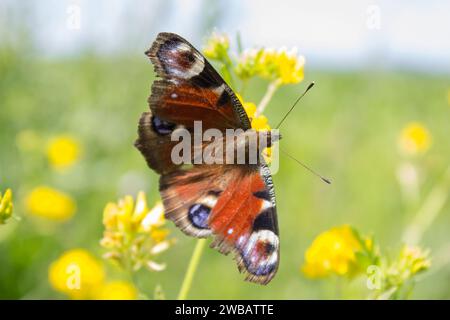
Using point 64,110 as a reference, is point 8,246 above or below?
below

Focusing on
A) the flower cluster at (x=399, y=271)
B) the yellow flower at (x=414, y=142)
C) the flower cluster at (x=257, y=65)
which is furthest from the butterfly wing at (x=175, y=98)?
the yellow flower at (x=414, y=142)

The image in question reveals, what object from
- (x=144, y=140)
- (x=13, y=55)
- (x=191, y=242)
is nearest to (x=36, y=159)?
A: (x=13, y=55)

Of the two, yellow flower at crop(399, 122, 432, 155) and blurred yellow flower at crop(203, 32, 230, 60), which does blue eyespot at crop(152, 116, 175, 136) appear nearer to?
blurred yellow flower at crop(203, 32, 230, 60)

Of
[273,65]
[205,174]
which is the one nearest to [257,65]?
[273,65]

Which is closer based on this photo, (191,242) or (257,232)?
(257,232)

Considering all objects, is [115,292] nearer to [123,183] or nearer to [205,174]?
[205,174]
